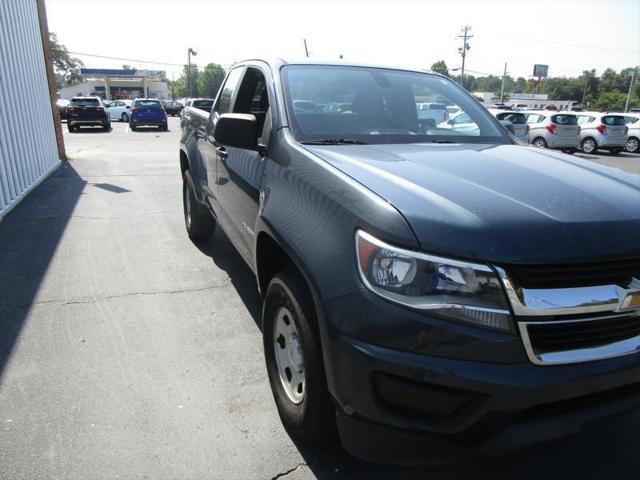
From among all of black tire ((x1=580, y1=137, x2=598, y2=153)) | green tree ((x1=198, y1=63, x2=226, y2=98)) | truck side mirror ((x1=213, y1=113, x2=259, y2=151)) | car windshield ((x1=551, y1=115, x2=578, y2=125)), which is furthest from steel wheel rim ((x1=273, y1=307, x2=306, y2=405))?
green tree ((x1=198, y1=63, x2=226, y2=98))

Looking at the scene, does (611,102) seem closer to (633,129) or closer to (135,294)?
(633,129)

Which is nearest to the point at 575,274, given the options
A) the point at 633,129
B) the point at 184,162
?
the point at 184,162

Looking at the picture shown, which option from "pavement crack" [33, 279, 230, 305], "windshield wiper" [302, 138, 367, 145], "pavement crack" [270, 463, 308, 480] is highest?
"windshield wiper" [302, 138, 367, 145]

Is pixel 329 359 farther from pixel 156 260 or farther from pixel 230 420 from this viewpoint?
pixel 156 260

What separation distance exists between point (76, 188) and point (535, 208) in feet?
28.0

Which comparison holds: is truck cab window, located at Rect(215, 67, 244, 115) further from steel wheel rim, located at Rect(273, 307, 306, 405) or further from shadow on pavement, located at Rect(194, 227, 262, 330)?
steel wheel rim, located at Rect(273, 307, 306, 405)

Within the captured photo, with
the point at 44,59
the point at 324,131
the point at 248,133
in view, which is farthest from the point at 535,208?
the point at 44,59

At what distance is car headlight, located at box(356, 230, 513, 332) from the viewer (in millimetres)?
1649

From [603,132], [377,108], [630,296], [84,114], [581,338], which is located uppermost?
[377,108]

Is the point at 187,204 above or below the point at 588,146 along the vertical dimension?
above

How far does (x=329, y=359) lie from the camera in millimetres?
1864

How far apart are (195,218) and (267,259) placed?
2.89 m

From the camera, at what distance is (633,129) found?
63.6 feet

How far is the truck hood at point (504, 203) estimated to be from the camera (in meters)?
1.69
